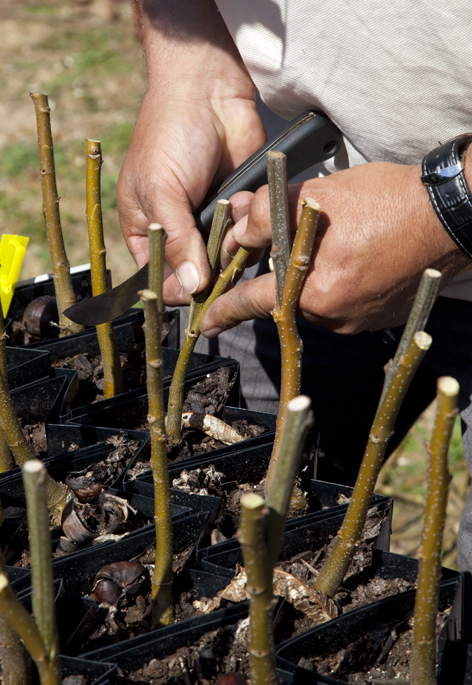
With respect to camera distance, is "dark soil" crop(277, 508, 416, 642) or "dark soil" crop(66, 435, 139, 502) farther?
"dark soil" crop(66, 435, 139, 502)

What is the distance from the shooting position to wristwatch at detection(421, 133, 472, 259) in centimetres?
103

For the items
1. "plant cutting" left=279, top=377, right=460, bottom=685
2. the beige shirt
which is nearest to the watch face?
the beige shirt

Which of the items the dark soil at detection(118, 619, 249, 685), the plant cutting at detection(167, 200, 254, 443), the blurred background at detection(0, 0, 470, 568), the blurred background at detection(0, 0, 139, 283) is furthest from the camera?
the blurred background at detection(0, 0, 139, 283)

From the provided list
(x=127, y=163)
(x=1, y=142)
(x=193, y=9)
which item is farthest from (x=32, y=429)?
(x=1, y=142)

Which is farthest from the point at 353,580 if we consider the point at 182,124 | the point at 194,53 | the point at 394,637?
the point at 194,53

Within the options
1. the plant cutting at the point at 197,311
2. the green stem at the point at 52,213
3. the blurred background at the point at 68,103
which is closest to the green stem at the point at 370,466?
the plant cutting at the point at 197,311

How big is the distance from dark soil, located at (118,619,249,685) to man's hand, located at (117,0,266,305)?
29.8 inches

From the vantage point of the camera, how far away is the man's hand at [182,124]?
1.42 meters

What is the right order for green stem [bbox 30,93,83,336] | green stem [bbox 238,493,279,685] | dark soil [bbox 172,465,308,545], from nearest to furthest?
green stem [bbox 238,493,279,685], dark soil [bbox 172,465,308,545], green stem [bbox 30,93,83,336]

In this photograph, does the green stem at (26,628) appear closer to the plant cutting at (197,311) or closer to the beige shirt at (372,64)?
the plant cutting at (197,311)

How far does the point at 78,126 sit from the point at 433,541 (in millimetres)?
5051

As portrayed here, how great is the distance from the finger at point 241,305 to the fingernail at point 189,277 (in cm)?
6

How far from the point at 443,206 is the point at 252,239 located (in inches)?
13.9

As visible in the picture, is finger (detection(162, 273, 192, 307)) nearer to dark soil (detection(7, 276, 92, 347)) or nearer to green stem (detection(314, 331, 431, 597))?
dark soil (detection(7, 276, 92, 347))
